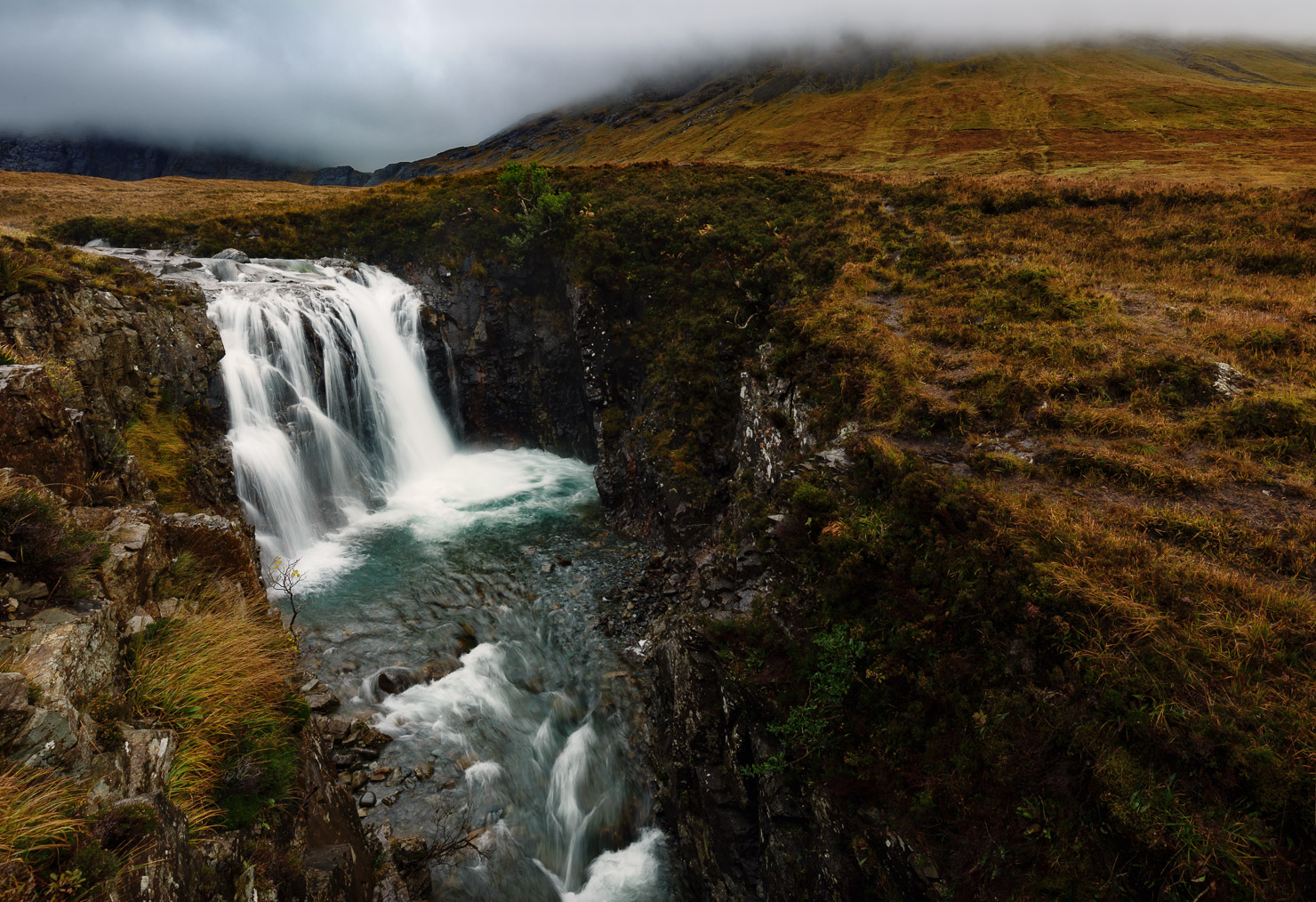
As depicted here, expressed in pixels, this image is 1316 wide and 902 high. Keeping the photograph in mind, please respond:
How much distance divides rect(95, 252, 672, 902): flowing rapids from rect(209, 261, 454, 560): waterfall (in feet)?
0.28

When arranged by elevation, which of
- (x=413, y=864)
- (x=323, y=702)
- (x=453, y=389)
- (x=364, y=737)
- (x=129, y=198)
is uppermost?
(x=129, y=198)

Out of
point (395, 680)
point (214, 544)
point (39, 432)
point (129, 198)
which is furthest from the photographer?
point (129, 198)

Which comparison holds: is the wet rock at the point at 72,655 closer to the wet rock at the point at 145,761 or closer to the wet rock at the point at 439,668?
the wet rock at the point at 145,761

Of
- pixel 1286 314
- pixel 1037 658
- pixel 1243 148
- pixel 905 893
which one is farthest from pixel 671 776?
pixel 1243 148

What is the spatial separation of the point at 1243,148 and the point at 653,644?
54.4 metres

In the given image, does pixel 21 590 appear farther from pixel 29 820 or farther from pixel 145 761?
pixel 29 820

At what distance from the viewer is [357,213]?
34.5 meters

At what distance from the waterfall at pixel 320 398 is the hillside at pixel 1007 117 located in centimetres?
3890

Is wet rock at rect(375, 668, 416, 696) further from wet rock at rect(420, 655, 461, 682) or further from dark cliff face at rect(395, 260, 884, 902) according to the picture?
dark cliff face at rect(395, 260, 884, 902)

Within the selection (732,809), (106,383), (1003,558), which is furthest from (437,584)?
(1003,558)

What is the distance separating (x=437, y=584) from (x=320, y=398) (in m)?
11.5

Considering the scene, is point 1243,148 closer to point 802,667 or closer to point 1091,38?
point 802,667

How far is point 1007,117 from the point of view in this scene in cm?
6681

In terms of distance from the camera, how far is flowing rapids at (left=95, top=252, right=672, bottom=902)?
35.2 ft
